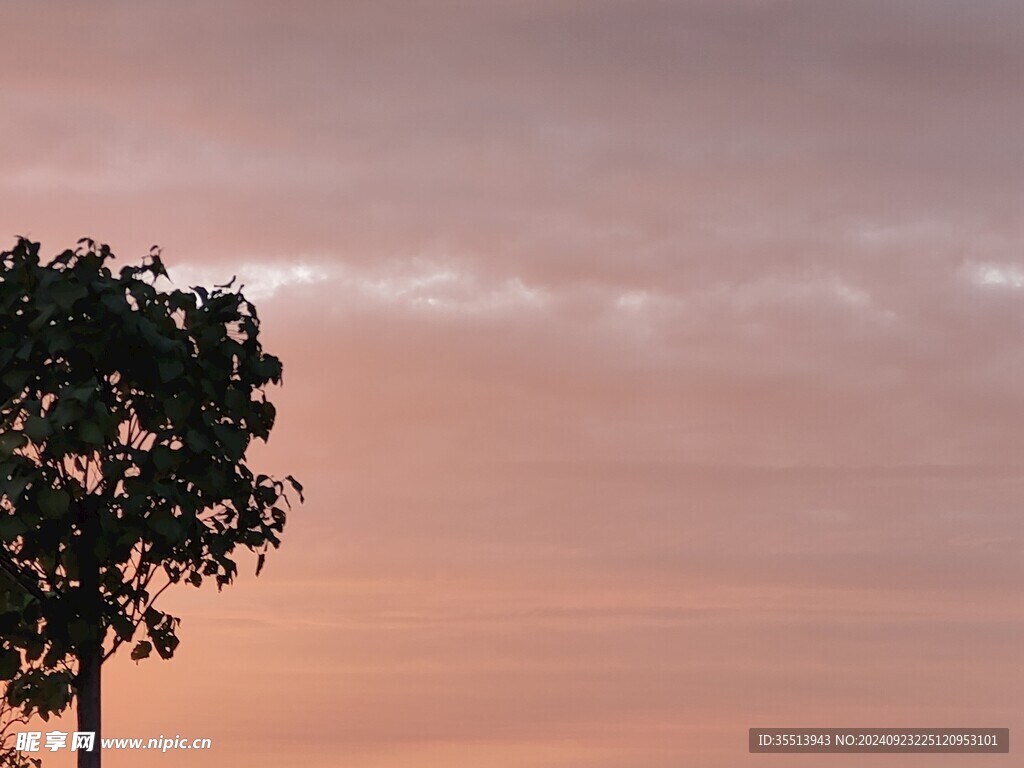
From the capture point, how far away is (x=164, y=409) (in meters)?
18.5

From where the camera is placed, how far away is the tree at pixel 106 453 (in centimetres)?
1802

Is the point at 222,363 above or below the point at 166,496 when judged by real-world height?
above

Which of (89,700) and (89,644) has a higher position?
(89,644)

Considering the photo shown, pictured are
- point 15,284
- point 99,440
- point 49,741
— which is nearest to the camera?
point 99,440

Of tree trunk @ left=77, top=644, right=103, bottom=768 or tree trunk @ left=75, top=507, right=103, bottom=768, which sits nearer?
tree trunk @ left=75, top=507, right=103, bottom=768

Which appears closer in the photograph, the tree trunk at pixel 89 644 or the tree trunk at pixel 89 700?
the tree trunk at pixel 89 644

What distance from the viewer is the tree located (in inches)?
709

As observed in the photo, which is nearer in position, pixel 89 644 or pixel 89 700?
pixel 89 644

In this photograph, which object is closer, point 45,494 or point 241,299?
point 45,494

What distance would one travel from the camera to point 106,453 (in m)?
18.6

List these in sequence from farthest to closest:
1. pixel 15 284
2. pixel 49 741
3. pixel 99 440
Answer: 1. pixel 49 741
2. pixel 15 284
3. pixel 99 440

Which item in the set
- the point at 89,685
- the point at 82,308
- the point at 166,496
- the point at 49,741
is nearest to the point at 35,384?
the point at 82,308

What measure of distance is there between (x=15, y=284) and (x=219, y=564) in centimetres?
443

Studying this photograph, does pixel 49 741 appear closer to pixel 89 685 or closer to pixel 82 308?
pixel 89 685
